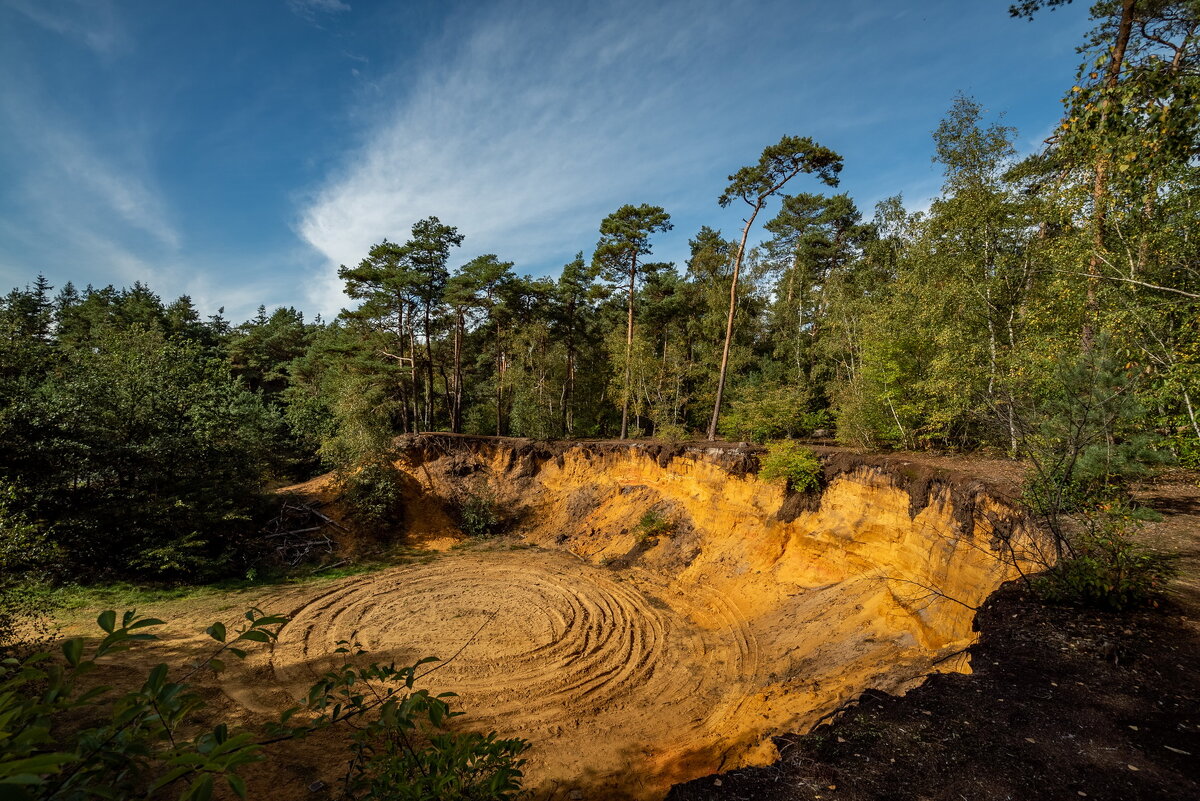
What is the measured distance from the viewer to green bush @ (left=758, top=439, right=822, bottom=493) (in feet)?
44.7

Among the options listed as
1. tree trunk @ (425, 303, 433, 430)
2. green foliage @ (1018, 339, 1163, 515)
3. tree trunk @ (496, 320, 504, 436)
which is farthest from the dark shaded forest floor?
tree trunk @ (496, 320, 504, 436)

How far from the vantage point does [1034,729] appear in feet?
14.1

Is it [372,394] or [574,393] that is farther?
[574,393]

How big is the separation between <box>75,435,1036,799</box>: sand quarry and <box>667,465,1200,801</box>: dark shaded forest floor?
3.85 ft

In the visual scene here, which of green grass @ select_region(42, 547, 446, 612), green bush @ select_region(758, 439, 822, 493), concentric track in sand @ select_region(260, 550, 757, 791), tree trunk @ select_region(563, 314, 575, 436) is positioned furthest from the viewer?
tree trunk @ select_region(563, 314, 575, 436)

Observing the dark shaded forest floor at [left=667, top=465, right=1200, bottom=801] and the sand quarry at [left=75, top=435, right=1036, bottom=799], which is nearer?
the dark shaded forest floor at [left=667, top=465, right=1200, bottom=801]

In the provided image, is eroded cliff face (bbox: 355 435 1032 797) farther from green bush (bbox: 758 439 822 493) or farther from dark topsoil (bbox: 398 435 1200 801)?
dark topsoil (bbox: 398 435 1200 801)

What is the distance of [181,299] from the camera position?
4447cm

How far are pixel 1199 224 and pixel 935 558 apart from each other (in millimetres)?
7814

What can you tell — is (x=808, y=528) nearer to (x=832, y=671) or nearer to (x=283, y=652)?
(x=832, y=671)

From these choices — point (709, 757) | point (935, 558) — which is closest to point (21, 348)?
point (709, 757)

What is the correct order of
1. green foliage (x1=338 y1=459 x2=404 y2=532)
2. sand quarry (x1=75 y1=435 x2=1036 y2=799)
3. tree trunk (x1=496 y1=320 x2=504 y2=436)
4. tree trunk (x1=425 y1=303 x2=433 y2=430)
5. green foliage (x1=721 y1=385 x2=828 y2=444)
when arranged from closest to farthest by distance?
sand quarry (x1=75 y1=435 x2=1036 y2=799) < green foliage (x1=338 y1=459 x2=404 y2=532) < green foliage (x1=721 y1=385 x2=828 y2=444) < tree trunk (x1=425 y1=303 x2=433 y2=430) < tree trunk (x1=496 y1=320 x2=504 y2=436)

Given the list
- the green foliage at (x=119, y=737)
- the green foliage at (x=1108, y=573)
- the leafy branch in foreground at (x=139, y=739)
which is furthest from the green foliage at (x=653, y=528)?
the green foliage at (x=119, y=737)

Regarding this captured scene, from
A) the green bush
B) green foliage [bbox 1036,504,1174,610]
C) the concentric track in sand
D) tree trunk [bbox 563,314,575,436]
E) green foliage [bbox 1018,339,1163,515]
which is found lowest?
the concentric track in sand
